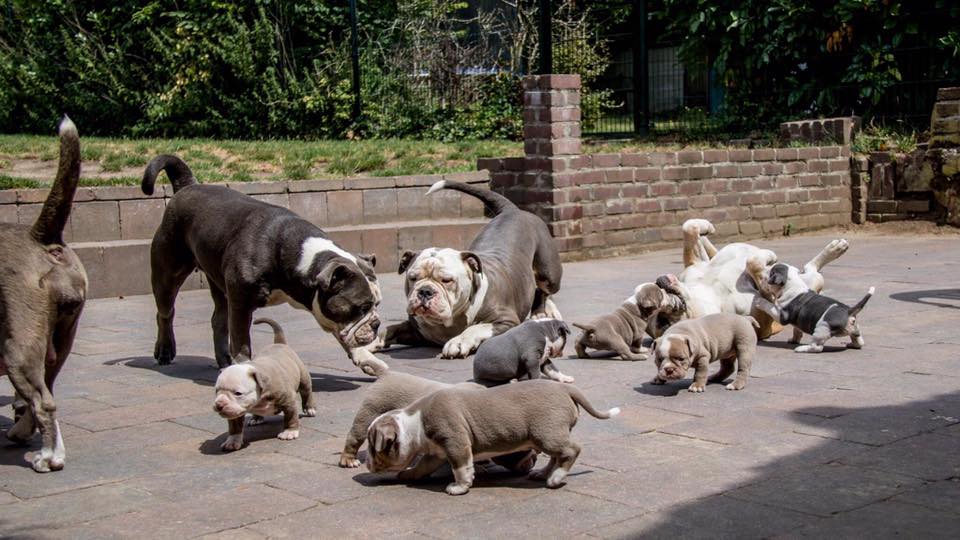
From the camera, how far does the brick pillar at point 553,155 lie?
12.0 m

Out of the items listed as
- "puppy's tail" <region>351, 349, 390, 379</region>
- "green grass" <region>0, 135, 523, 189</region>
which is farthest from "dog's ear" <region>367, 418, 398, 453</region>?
"green grass" <region>0, 135, 523, 189</region>

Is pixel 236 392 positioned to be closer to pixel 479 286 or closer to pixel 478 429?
pixel 478 429

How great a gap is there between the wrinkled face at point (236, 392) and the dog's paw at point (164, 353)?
7.64 feet

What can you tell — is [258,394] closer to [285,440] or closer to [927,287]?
[285,440]

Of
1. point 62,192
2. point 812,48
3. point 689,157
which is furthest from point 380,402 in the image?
point 812,48

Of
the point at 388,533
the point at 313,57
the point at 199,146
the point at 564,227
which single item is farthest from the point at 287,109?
the point at 388,533

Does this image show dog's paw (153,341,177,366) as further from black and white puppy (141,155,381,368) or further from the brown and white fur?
the brown and white fur

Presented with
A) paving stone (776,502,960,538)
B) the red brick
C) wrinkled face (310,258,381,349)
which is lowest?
paving stone (776,502,960,538)

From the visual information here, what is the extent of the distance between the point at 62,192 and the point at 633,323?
347 centimetres

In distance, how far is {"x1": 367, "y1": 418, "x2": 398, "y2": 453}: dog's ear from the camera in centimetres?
432

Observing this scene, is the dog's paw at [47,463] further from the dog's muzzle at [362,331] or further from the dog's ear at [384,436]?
the dog's muzzle at [362,331]

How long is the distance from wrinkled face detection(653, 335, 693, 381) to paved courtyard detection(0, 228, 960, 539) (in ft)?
0.47

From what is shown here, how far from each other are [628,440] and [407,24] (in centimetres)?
1514

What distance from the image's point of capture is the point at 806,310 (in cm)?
697
